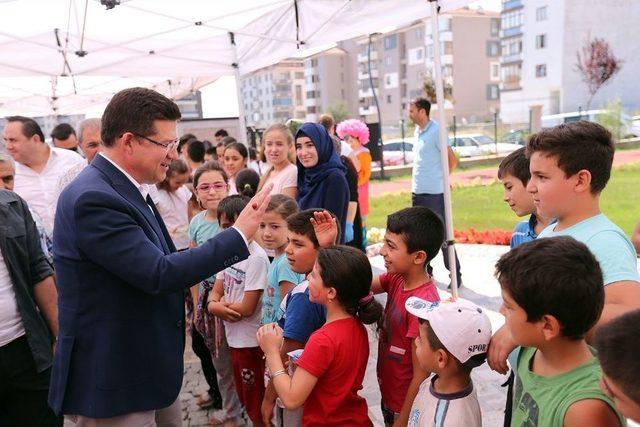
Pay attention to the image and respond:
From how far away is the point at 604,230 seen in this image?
5.46ft

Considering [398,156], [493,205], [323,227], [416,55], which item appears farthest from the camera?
[416,55]

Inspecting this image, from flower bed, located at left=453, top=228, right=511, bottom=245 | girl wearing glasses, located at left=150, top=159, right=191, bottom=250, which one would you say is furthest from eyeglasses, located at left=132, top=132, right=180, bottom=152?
flower bed, located at left=453, top=228, right=511, bottom=245

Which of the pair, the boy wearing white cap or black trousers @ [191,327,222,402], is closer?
the boy wearing white cap

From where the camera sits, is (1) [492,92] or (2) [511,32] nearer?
(2) [511,32]

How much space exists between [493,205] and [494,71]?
53.4 m

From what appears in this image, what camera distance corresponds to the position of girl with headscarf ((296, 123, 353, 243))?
12.5 ft

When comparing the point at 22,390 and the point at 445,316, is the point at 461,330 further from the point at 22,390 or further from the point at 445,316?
the point at 22,390

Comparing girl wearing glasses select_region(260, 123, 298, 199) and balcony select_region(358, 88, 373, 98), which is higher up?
balcony select_region(358, 88, 373, 98)

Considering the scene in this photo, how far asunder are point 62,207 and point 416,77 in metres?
62.7

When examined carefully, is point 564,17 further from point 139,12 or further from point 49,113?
point 139,12

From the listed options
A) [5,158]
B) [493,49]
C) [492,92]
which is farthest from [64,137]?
[493,49]

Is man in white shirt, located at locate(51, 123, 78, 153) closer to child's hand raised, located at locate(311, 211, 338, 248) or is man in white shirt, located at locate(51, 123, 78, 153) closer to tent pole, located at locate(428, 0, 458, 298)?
tent pole, located at locate(428, 0, 458, 298)

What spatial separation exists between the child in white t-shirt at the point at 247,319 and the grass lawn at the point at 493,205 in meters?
6.86

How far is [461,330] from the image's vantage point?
178 cm
